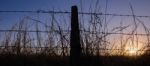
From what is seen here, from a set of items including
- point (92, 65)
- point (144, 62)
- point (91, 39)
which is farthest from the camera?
point (144, 62)

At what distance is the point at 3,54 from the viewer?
4.85m

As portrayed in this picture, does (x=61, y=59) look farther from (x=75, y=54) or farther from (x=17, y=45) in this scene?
(x=17, y=45)

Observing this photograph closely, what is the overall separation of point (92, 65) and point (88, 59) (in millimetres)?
109

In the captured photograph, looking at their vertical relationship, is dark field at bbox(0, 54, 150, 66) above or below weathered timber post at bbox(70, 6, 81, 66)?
below

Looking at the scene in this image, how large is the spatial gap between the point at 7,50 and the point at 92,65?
1.49 m

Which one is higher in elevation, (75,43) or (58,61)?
(75,43)

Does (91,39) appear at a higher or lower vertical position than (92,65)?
higher

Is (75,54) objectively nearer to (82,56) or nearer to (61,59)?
(82,56)

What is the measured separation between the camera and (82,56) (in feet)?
14.4

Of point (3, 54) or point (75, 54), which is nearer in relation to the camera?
point (75, 54)

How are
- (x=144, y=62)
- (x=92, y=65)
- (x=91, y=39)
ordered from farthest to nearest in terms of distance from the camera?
(x=144, y=62) → (x=91, y=39) → (x=92, y=65)

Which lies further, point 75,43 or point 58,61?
point 58,61

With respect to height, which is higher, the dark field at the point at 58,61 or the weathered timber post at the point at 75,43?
the weathered timber post at the point at 75,43

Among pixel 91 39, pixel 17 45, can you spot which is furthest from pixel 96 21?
pixel 17 45
